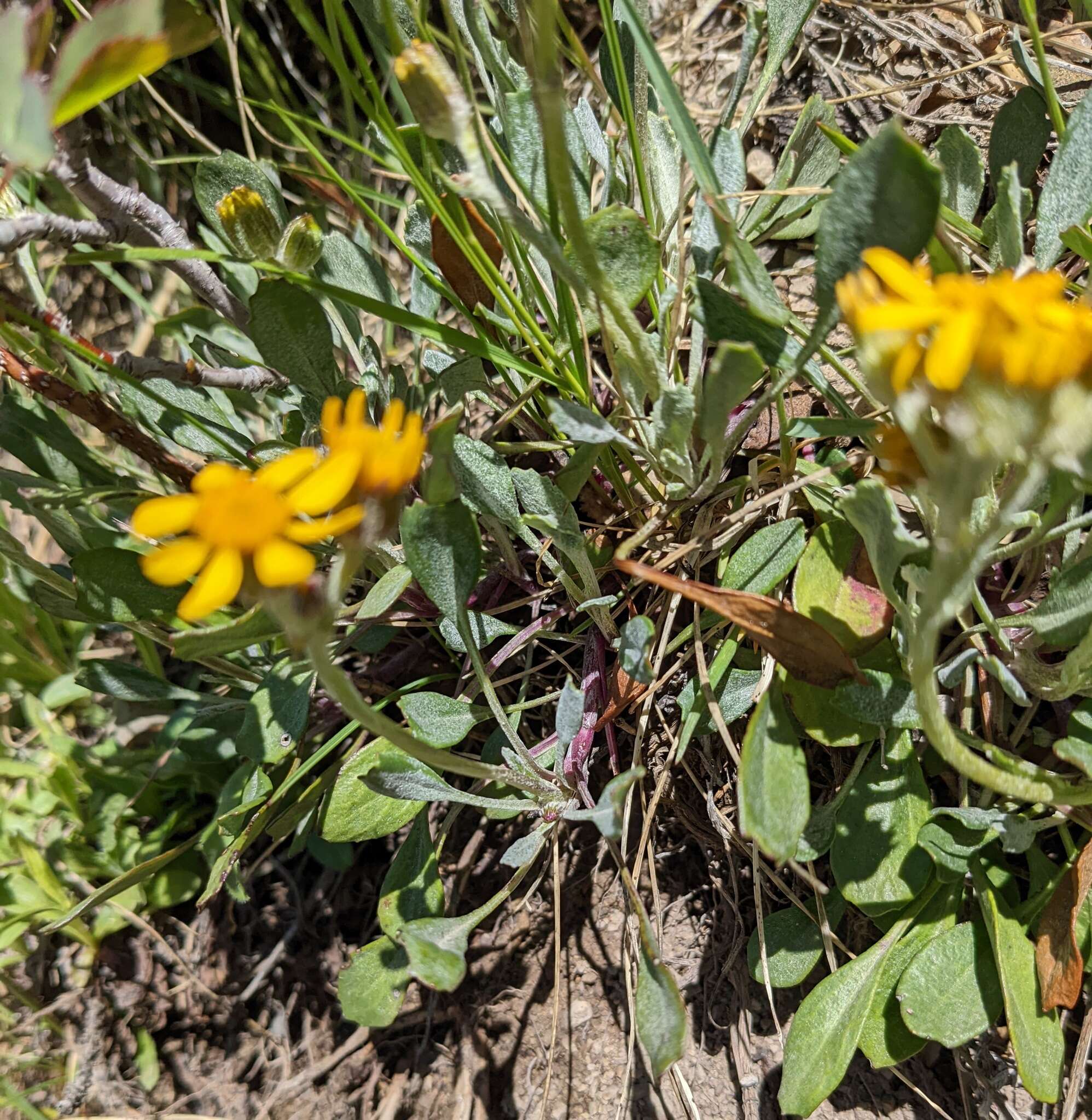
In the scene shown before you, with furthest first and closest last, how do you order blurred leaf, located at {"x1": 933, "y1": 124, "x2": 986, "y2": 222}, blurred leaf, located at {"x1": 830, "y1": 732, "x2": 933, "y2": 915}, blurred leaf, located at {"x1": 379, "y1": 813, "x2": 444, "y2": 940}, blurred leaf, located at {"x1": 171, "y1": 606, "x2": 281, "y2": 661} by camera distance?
blurred leaf, located at {"x1": 379, "y1": 813, "x2": 444, "y2": 940}, blurred leaf, located at {"x1": 933, "y1": 124, "x2": 986, "y2": 222}, blurred leaf, located at {"x1": 830, "y1": 732, "x2": 933, "y2": 915}, blurred leaf, located at {"x1": 171, "y1": 606, "x2": 281, "y2": 661}

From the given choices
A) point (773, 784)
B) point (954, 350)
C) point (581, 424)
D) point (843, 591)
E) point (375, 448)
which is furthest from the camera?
point (843, 591)

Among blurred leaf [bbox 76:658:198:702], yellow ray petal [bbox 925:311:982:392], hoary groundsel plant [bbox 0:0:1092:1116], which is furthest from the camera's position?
blurred leaf [bbox 76:658:198:702]

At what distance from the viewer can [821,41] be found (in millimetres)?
1675

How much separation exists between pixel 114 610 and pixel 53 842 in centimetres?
84

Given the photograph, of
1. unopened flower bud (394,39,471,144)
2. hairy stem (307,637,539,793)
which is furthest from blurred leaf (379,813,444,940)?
unopened flower bud (394,39,471,144)

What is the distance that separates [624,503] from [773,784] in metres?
0.55

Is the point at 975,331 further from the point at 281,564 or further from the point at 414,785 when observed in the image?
the point at 414,785

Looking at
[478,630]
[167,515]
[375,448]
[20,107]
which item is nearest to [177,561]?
→ [167,515]

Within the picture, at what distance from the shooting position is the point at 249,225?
1169mm

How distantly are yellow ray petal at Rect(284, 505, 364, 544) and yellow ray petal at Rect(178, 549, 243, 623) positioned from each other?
45 mm

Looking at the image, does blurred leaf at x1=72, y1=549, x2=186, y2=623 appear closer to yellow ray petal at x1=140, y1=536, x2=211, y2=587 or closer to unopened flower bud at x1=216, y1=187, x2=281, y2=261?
unopened flower bud at x1=216, y1=187, x2=281, y2=261

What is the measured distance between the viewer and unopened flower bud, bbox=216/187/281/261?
1.14 metres

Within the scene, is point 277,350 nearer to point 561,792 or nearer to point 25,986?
point 561,792

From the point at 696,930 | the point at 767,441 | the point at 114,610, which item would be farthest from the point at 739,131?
the point at 696,930
